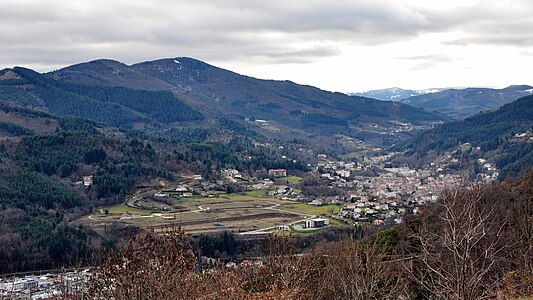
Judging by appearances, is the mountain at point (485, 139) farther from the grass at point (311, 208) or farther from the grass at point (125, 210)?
the grass at point (125, 210)

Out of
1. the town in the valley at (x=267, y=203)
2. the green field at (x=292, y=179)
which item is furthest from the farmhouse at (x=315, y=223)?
the green field at (x=292, y=179)

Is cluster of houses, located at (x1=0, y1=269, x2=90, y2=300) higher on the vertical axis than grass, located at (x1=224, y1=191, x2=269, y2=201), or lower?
higher

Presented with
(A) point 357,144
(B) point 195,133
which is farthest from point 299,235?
(A) point 357,144

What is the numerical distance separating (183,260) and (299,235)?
39.4 metres

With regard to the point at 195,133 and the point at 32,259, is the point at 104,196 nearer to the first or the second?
the point at 32,259

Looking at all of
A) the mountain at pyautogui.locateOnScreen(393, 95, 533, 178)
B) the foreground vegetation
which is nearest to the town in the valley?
the mountain at pyautogui.locateOnScreen(393, 95, 533, 178)

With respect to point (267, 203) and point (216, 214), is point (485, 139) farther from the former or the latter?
point (216, 214)

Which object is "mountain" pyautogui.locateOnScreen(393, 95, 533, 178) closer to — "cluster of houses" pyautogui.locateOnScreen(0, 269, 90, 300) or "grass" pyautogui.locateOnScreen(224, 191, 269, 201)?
"grass" pyautogui.locateOnScreen(224, 191, 269, 201)

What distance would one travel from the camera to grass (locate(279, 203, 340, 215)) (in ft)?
217

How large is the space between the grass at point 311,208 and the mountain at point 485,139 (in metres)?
45.3

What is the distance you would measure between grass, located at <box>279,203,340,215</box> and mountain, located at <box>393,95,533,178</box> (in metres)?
45.3

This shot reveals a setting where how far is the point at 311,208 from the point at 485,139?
78.7 meters

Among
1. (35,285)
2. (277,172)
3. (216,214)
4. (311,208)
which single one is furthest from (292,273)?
(277,172)

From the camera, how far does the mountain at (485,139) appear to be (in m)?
113
